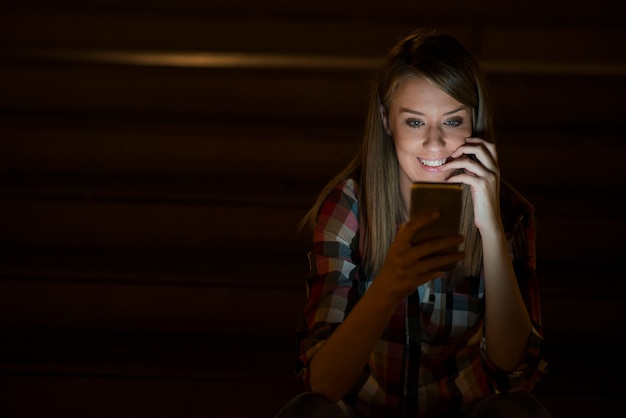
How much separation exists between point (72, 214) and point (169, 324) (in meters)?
0.42

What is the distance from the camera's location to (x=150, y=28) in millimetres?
2533

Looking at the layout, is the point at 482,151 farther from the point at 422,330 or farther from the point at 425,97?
the point at 422,330

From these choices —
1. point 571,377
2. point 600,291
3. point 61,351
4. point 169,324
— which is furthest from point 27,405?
point 600,291

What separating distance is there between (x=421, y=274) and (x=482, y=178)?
0.23 m

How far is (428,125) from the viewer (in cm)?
135

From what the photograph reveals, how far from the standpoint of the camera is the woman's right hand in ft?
3.78

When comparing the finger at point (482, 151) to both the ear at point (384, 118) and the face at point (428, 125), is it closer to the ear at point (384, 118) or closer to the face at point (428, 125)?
the face at point (428, 125)

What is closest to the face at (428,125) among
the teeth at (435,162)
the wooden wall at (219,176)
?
the teeth at (435,162)

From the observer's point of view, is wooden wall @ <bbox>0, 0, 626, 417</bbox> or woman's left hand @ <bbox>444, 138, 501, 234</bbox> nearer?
woman's left hand @ <bbox>444, 138, 501, 234</bbox>

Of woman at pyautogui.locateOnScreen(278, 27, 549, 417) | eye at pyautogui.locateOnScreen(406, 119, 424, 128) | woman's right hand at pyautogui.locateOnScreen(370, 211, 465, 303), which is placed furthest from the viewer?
eye at pyautogui.locateOnScreen(406, 119, 424, 128)

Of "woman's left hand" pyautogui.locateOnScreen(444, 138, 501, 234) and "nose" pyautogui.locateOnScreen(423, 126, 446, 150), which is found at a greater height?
"nose" pyautogui.locateOnScreen(423, 126, 446, 150)

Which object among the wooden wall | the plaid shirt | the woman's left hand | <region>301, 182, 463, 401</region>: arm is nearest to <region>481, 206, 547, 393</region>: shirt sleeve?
the plaid shirt

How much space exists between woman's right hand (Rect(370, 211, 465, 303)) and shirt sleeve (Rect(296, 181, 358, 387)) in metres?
0.20

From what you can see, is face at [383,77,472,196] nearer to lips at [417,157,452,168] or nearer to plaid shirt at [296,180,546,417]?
lips at [417,157,452,168]
